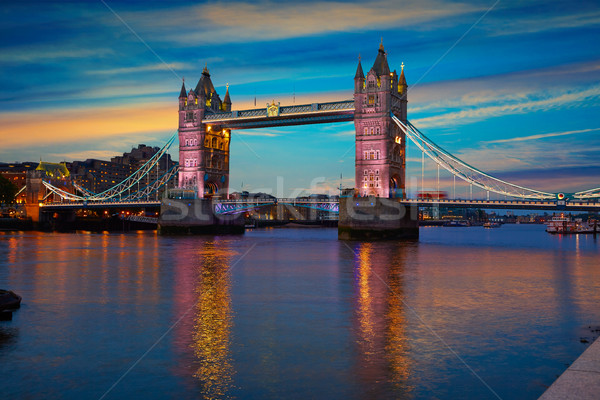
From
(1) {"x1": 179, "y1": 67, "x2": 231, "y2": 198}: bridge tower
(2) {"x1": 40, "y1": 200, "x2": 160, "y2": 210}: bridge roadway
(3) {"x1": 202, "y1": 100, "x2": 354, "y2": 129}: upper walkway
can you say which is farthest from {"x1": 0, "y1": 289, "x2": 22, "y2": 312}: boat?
(2) {"x1": 40, "y1": 200, "x2": 160, "y2": 210}: bridge roadway

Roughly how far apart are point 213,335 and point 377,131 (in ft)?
169

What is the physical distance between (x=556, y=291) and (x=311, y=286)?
11640 mm

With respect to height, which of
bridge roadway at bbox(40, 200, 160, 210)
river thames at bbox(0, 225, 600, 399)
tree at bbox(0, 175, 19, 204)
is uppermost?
tree at bbox(0, 175, 19, 204)

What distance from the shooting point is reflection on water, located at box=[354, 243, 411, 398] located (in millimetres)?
11742

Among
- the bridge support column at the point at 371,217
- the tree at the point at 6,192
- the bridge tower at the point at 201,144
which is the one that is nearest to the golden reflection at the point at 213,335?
the bridge support column at the point at 371,217

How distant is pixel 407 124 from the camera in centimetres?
6850

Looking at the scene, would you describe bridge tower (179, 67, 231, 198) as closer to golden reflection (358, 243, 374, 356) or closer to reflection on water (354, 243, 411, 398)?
golden reflection (358, 243, 374, 356)

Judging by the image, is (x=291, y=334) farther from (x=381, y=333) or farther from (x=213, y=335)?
(x=381, y=333)

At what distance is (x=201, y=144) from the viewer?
79.9 m

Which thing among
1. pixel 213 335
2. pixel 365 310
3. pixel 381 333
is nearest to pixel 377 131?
pixel 365 310

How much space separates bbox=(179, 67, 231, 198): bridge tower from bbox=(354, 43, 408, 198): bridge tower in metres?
25.5

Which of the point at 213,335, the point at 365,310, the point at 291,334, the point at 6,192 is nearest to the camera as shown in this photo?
the point at 213,335

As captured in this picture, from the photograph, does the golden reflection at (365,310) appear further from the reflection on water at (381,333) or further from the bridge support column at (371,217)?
the bridge support column at (371,217)

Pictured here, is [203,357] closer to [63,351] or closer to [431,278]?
[63,351]
